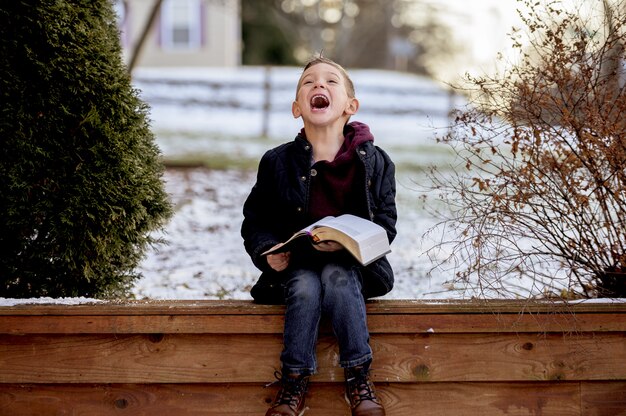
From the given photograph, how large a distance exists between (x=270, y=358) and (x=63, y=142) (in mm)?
1144

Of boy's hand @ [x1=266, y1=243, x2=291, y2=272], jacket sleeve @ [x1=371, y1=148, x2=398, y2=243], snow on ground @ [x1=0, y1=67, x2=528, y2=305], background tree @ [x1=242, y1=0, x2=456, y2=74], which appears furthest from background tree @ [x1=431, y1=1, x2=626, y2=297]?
background tree @ [x1=242, y1=0, x2=456, y2=74]

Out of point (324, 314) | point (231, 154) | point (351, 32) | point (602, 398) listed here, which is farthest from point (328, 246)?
point (351, 32)

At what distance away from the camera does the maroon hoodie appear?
304 cm

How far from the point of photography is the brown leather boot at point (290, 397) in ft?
9.06

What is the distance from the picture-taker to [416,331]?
2963mm

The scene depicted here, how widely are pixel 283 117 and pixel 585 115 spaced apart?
15166 millimetres

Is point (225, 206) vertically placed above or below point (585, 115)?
below

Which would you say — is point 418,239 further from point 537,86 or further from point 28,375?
point 28,375

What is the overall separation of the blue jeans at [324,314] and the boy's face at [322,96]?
61 centimetres

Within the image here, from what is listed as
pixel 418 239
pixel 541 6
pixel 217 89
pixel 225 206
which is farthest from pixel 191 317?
pixel 217 89

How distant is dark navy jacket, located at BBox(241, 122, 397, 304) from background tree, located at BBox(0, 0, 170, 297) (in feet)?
1.59

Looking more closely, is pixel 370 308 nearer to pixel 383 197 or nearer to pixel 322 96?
pixel 383 197

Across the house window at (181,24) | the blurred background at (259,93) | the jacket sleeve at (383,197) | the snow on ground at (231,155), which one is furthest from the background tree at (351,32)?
the jacket sleeve at (383,197)

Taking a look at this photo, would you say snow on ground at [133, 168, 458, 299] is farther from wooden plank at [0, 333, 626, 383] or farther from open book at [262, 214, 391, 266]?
open book at [262, 214, 391, 266]
